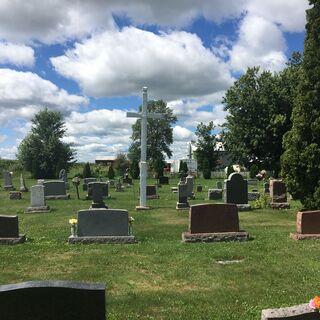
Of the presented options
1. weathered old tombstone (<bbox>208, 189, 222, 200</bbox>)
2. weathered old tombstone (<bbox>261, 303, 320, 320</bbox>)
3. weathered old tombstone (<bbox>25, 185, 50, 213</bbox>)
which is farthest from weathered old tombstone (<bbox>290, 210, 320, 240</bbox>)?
weathered old tombstone (<bbox>208, 189, 222, 200</bbox>)

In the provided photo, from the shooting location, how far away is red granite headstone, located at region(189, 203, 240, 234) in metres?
12.2

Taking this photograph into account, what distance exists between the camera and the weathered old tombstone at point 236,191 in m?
19.2

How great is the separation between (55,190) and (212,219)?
56.3 feet

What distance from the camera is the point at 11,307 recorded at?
14.3 ft

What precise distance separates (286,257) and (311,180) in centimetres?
653

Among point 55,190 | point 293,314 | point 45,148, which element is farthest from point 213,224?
point 45,148

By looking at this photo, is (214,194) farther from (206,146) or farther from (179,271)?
(206,146)

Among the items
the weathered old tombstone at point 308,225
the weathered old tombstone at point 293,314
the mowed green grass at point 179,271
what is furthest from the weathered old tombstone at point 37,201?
the weathered old tombstone at point 293,314

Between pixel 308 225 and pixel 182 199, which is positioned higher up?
pixel 182 199

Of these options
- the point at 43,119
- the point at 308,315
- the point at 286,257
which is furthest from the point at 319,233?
the point at 43,119

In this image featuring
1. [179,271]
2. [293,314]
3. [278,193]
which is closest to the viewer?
[293,314]

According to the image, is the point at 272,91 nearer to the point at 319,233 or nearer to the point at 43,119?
the point at 43,119

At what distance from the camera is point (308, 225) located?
1191cm

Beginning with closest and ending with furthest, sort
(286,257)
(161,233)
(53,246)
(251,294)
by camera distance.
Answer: (251,294), (286,257), (53,246), (161,233)
